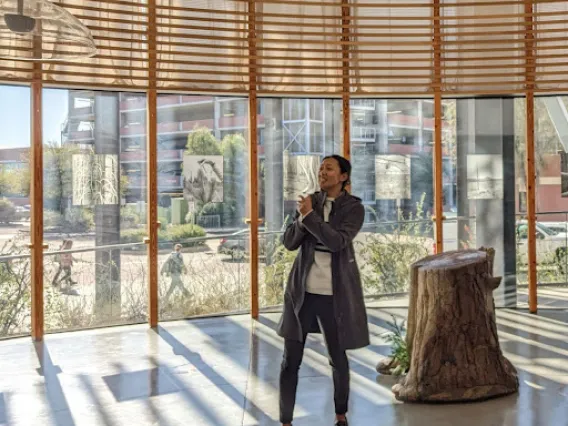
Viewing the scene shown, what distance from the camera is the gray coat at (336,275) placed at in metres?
3.56

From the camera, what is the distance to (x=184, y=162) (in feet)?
24.4

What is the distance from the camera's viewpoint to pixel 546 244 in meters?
7.99

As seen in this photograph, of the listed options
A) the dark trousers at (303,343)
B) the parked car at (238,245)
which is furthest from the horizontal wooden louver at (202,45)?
the dark trousers at (303,343)

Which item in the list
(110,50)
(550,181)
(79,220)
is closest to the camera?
(110,50)

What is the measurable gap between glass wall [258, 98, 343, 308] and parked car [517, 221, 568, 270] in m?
2.19

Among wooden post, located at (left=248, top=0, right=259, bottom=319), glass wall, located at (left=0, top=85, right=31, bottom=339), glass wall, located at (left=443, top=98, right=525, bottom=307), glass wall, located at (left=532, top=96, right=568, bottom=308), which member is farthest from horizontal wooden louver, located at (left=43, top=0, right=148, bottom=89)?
glass wall, located at (left=532, top=96, right=568, bottom=308)

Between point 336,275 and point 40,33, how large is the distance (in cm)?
185

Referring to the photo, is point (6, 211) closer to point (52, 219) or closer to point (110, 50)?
point (52, 219)

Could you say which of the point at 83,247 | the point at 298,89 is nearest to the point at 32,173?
the point at 83,247

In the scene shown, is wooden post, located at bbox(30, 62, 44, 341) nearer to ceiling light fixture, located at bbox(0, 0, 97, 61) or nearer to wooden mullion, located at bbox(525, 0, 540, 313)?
ceiling light fixture, located at bbox(0, 0, 97, 61)

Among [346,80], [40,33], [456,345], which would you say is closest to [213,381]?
[456,345]

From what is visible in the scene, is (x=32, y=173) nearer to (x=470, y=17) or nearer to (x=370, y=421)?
(x=370, y=421)

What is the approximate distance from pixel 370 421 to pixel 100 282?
3.87 metres

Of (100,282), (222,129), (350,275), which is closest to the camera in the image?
(350,275)
